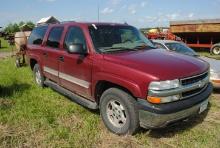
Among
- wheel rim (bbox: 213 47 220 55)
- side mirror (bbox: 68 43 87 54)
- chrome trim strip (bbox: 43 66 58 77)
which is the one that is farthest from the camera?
wheel rim (bbox: 213 47 220 55)

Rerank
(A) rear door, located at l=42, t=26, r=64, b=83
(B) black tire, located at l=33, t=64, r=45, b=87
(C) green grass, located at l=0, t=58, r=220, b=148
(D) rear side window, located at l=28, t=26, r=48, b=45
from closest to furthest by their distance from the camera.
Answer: (C) green grass, located at l=0, t=58, r=220, b=148, (A) rear door, located at l=42, t=26, r=64, b=83, (D) rear side window, located at l=28, t=26, r=48, b=45, (B) black tire, located at l=33, t=64, r=45, b=87

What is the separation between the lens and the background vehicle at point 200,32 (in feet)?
57.4

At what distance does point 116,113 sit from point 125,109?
1.12 ft

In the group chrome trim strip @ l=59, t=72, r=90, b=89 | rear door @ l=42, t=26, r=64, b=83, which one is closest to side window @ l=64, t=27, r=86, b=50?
rear door @ l=42, t=26, r=64, b=83

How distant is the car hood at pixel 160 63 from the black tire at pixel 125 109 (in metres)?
0.49

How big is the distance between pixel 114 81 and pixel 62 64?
1.92m

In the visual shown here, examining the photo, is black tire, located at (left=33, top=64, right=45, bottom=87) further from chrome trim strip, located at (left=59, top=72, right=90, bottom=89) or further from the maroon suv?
chrome trim strip, located at (left=59, top=72, right=90, bottom=89)

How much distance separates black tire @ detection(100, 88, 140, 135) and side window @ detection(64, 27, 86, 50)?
3.64 ft

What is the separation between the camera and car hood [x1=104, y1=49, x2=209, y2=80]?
4.32 meters

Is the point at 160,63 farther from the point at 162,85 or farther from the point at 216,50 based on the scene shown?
the point at 216,50

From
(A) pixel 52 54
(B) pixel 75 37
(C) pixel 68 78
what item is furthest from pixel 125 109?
(A) pixel 52 54

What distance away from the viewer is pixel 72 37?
238 inches

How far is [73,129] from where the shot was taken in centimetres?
525

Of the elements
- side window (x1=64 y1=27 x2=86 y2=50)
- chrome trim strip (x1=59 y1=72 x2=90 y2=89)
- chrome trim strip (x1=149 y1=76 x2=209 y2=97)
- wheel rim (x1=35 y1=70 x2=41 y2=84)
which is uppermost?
side window (x1=64 y1=27 x2=86 y2=50)
